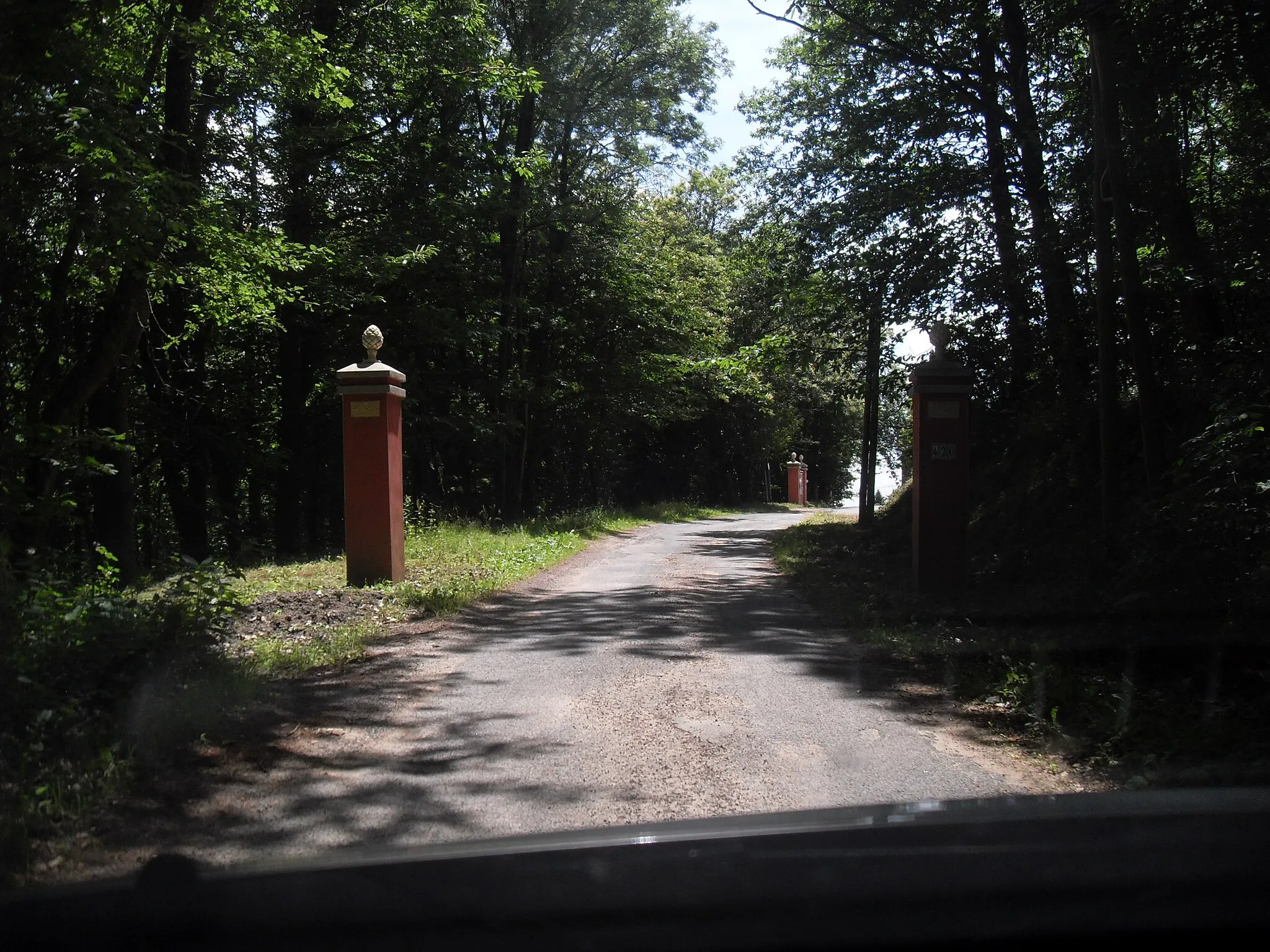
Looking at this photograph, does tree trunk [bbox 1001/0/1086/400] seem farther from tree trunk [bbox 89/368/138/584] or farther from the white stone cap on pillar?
tree trunk [bbox 89/368/138/584]

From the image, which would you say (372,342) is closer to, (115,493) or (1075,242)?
(115,493)

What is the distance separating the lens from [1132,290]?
8.91 meters

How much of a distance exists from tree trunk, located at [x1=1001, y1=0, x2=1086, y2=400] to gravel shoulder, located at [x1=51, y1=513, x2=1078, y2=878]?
6.29 metres

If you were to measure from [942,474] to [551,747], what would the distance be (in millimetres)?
7162

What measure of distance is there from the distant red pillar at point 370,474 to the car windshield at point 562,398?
6cm

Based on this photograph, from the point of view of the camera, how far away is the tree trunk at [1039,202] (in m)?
13.3

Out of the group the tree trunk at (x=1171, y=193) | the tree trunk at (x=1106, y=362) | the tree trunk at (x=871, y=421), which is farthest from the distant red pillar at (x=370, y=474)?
the tree trunk at (x=871, y=421)

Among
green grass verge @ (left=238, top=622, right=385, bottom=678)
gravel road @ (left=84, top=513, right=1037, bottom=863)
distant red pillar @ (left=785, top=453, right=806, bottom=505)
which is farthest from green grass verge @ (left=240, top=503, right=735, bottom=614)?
distant red pillar @ (left=785, top=453, right=806, bottom=505)

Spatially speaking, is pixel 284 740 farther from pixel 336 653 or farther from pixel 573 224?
pixel 573 224

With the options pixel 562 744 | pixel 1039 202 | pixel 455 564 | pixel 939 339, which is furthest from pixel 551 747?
pixel 1039 202

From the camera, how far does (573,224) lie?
87.2 feet

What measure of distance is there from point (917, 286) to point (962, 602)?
7.77 metres

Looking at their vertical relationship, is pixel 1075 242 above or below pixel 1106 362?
above

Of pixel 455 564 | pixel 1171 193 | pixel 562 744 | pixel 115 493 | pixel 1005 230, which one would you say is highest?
pixel 1005 230
